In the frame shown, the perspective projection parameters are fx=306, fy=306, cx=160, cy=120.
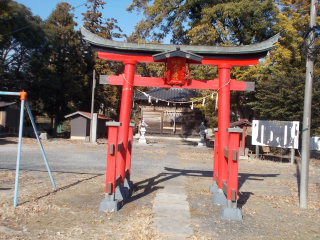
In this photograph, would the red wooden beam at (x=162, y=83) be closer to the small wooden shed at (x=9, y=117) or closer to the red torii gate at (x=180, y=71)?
the red torii gate at (x=180, y=71)

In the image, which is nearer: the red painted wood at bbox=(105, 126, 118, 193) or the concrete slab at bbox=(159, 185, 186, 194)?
the red painted wood at bbox=(105, 126, 118, 193)

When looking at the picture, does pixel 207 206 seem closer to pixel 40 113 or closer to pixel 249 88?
pixel 249 88

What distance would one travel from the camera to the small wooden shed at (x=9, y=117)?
84.3ft

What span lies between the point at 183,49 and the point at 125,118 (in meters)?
2.26

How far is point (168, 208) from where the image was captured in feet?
20.3

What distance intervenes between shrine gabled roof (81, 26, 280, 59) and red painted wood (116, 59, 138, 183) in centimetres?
34

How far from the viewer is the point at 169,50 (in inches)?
300

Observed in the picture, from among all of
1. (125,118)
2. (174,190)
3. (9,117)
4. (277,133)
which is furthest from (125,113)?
(9,117)

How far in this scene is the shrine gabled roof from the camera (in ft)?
24.5

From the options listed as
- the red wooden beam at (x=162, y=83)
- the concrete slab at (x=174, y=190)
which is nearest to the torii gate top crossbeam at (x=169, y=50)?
the red wooden beam at (x=162, y=83)

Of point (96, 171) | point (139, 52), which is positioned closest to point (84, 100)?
point (96, 171)

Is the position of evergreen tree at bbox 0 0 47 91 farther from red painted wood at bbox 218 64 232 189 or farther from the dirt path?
red painted wood at bbox 218 64 232 189

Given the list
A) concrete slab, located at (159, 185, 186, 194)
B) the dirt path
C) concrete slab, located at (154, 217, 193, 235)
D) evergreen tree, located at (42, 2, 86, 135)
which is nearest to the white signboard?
A: the dirt path

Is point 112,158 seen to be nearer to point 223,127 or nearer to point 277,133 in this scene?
point 223,127
